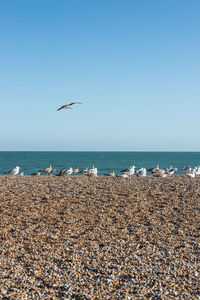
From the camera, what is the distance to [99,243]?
30.7 ft

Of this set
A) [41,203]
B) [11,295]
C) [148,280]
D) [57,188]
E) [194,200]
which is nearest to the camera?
[11,295]

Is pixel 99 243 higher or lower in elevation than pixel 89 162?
higher

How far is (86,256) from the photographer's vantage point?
27.6 ft

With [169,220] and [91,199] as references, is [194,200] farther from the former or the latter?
[91,199]

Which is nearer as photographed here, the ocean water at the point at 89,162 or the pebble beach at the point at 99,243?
the pebble beach at the point at 99,243

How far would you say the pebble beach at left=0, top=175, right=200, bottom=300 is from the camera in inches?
267

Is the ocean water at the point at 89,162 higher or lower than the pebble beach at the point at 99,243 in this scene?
lower

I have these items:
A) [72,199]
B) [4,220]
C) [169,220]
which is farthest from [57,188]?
[169,220]

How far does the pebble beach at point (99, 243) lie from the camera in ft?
22.3

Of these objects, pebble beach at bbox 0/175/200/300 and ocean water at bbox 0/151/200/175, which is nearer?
pebble beach at bbox 0/175/200/300

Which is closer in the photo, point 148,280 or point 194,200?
point 148,280

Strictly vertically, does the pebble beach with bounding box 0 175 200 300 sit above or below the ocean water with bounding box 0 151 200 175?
above

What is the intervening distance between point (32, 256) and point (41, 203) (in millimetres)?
4968

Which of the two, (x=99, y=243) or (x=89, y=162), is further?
(x=89, y=162)
